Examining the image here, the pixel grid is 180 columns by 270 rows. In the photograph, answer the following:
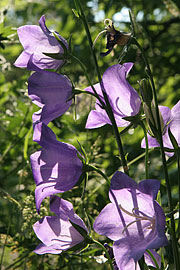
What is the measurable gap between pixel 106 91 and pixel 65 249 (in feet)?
0.64

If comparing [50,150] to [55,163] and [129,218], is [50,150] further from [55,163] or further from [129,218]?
[129,218]

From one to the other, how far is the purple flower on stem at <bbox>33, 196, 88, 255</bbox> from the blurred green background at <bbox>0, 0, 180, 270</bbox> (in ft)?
0.36

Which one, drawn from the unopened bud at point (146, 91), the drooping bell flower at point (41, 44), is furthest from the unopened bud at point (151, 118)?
the drooping bell flower at point (41, 44)

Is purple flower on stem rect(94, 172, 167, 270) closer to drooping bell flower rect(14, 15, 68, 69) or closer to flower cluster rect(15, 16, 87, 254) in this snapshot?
flower cluster rect(15, 16, 87, 254)

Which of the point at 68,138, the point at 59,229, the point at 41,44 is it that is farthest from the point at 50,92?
the point at 68,138

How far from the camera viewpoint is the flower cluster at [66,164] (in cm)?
47

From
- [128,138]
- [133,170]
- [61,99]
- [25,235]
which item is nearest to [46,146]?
[61,99]

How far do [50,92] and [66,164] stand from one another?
88 millimetres

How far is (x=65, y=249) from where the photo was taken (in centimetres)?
51

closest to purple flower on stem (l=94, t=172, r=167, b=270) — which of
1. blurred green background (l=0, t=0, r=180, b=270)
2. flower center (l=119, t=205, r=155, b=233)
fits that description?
flower center (l=119, t=205, r=155, b=233)

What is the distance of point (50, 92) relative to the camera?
52cm

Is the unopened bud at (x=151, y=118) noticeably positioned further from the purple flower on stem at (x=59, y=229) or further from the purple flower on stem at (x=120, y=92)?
the purple flower on stem at (x=59, y=229)

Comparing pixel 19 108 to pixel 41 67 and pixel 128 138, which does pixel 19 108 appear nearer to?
pixel 128 138

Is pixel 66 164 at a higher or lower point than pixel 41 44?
lower
